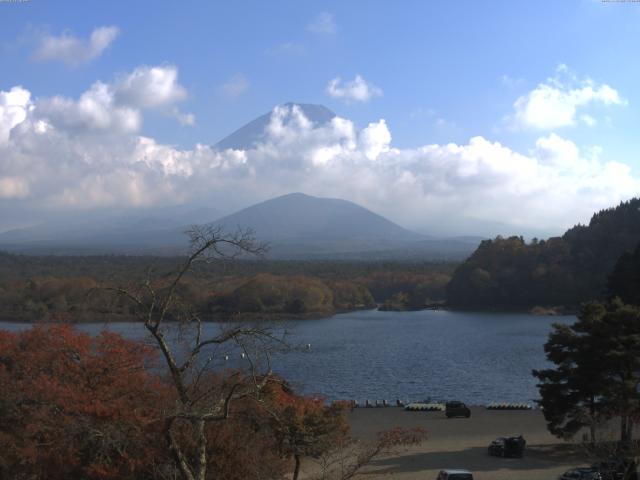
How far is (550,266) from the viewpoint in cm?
4491

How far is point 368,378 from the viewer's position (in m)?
21.1

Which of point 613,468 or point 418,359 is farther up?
point 613,468

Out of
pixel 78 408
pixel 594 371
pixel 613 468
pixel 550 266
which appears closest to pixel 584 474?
pixel 613 468

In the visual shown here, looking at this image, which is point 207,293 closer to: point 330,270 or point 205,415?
point 330,270

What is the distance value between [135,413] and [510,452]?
22.6ft

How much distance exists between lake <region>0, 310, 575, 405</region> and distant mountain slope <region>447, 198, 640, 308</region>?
14.3ft

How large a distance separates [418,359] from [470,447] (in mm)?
13326

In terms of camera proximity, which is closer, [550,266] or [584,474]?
[584,474]

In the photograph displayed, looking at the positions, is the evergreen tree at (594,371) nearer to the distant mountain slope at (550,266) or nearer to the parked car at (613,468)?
the parked car at (613,468)

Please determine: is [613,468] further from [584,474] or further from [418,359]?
[418,359]

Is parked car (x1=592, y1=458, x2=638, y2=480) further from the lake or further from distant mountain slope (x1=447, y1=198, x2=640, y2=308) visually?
distant mountain slope (x1=447, y1=198, x2=640, y2=308)

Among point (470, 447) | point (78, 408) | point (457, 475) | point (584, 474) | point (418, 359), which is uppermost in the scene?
point (78, 408)

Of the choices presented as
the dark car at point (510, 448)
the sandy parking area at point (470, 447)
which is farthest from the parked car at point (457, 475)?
the dark car at point (510, 448)

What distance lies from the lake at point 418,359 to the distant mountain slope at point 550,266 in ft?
14.3
